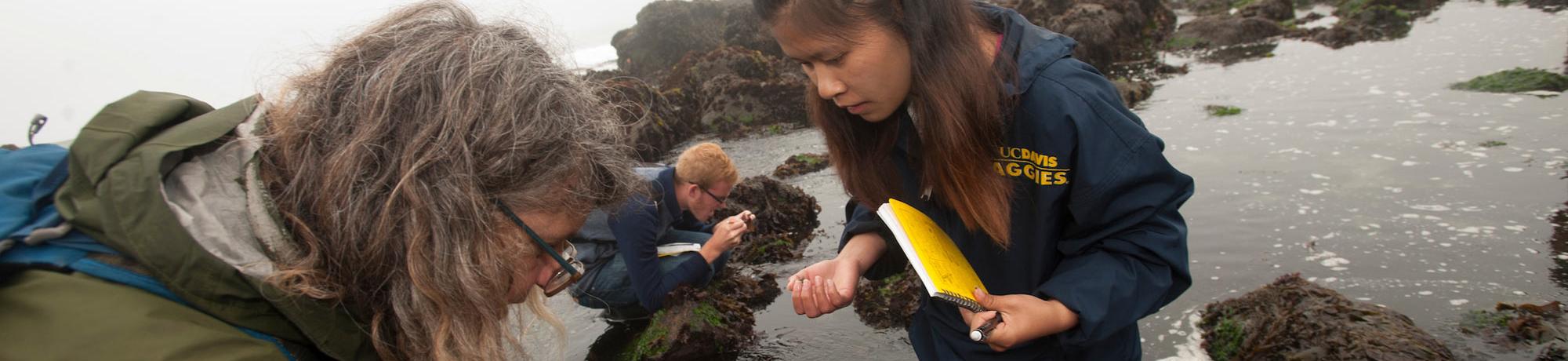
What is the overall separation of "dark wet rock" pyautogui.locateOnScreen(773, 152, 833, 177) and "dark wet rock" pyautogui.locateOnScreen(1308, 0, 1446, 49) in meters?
8.46

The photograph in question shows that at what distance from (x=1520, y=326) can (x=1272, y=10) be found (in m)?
14.6

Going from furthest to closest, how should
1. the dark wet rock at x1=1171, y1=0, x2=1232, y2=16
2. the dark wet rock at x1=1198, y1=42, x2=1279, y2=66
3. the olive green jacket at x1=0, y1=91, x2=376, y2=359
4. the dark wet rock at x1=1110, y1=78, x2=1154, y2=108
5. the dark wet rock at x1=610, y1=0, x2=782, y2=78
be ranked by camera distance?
the dark wet rock at x1=1171, y1=0, x2=1232, y2=16 → the dark wet rock at x1=610, y1=0, x2=782, y2=78 → the dark wet rock at x1=1198, y1=42, x2=1279, y2=66 → the dark wet rock at x1=1110, y1=78, x2=1154, y2=108 → the olive green jacket at x1=0, y1=91, x2=376, y2=359

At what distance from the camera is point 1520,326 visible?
3359 millimetres

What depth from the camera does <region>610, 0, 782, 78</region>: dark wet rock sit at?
58.5 ft

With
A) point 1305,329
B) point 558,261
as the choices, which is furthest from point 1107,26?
point 558,261

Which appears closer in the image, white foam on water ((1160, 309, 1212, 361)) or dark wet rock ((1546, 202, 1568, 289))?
white foam on water ((1160, 309, 1212, 361))

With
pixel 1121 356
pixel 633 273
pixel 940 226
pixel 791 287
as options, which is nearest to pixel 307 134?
pixel 791 287

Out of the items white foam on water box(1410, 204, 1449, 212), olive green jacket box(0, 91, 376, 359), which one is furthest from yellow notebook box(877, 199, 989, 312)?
white foam on water box(1410, 204, 1449, 212)

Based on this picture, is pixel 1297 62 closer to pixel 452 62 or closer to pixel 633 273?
pixel 633 273

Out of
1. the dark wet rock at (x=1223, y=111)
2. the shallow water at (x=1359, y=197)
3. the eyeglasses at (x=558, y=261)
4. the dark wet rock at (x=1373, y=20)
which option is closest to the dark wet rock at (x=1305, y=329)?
the shallow water at (x=1359, y=197)

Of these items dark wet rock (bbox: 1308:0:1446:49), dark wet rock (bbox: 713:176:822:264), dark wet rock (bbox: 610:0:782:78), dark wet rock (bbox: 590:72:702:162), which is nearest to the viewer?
dark wet rock (bbox: 713:176:822:264)

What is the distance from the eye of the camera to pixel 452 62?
135cm

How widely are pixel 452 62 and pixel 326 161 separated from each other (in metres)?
0.25

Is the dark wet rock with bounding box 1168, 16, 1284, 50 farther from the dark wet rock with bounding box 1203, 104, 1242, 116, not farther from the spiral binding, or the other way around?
the spiral binding
